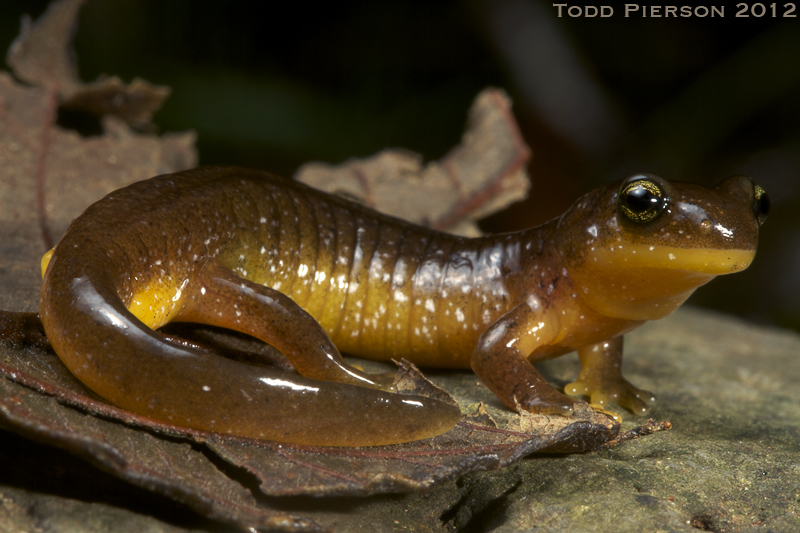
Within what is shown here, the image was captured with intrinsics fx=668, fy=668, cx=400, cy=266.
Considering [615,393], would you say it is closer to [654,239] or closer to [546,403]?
[546,403]

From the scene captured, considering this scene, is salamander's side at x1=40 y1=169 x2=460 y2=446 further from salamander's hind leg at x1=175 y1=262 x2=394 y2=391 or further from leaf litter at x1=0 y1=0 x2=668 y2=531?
salamander's hind leg at x1=175 y1=262 x2=394 y2=391

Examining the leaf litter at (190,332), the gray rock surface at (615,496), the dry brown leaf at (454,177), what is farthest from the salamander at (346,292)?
the dry brown leaf at (454,177)

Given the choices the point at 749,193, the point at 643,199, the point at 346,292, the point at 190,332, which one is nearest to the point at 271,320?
the point at 190,332

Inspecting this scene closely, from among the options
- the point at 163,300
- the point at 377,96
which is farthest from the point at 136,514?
the point at 377,96

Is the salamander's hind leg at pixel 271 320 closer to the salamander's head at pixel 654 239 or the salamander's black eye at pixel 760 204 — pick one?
the salamander's head at pixel 654 239

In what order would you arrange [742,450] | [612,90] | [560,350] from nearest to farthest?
[742,450] < [560,350] < [612,90]

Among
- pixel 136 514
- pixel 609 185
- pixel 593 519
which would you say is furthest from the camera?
pixel 609 185

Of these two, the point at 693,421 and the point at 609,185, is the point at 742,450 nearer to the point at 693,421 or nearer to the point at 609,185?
the point at 693,421
